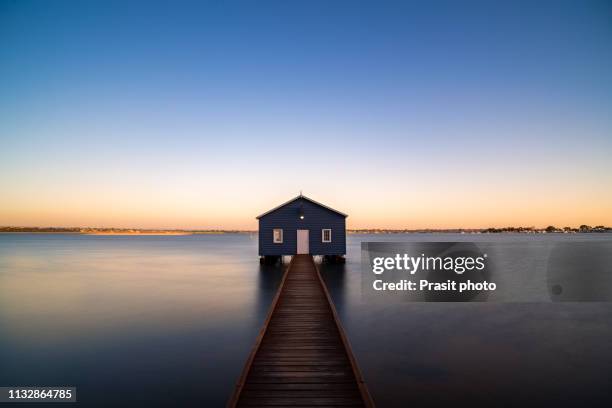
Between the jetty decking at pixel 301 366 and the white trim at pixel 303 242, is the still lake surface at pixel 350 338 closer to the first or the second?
the jetty decking at pixel 301 366

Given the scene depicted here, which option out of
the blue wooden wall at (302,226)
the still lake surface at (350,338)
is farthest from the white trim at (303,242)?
the still lake surface at (350,338)

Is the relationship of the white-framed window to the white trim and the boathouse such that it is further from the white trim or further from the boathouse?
the white trim

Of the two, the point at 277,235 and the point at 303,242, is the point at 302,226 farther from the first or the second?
the point at 277,235

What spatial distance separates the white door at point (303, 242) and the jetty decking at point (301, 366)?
16.0m

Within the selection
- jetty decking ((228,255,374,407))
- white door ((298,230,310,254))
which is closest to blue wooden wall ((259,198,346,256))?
white door ((298,230,310,254))

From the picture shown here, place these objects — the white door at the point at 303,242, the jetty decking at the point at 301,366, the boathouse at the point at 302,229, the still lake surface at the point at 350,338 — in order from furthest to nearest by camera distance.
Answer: the white door at the point at 303,242, the boathouse at the point at 302,229, the still lake surface at the point at 350,338, the jetty decking at the point at 301,366

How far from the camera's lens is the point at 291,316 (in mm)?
11727

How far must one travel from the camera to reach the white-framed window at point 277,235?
28.6 metres

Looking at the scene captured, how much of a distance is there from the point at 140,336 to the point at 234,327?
3728 millimetres

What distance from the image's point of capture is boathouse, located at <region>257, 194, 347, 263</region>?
92.9ft

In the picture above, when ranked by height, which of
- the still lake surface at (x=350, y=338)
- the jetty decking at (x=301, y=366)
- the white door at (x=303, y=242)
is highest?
the white door at (x=303, y=242)

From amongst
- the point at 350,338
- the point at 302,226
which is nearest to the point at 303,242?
the point at 302,226

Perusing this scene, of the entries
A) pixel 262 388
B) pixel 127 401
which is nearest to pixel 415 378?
pixel 262 388

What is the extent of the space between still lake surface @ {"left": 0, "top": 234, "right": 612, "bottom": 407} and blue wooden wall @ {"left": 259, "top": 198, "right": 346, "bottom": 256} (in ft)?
19.6
